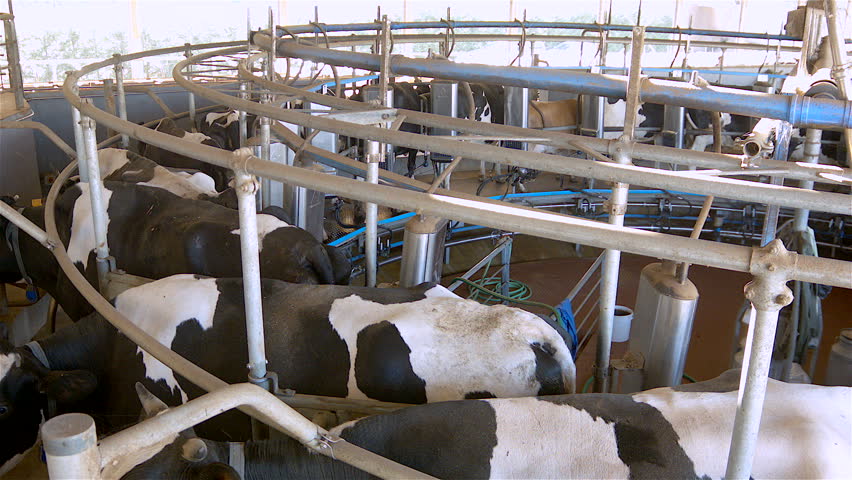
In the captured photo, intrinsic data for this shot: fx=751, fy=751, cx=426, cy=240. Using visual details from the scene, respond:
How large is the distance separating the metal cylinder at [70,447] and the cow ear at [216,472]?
2.11 feet

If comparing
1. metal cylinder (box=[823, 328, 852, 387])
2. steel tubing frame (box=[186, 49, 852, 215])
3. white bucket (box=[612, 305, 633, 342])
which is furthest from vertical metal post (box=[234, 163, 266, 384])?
metal cylinder (box=[823, 328, 852, 387])

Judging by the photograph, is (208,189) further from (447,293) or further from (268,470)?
(268,470)

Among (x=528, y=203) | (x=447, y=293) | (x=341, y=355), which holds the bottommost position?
(x=528, y=203)

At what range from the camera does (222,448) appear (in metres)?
1.93

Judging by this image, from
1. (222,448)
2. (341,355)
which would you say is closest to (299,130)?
(341,355)

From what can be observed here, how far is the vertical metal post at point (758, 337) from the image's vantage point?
1.09m

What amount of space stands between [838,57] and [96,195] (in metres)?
2.39

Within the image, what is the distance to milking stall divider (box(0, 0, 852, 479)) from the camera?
1121 mm

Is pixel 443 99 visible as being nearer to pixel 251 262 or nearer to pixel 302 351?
pixel 302 351

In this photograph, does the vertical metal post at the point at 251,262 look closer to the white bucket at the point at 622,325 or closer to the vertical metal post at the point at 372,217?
the vertical metal post at the point at 372,217

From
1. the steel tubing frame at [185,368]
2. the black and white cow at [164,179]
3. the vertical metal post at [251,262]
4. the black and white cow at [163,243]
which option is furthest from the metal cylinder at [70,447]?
the black and white cow at [164,179]

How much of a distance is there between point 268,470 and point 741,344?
196 centimetres

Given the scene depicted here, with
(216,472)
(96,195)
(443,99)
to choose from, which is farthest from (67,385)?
(443,99)

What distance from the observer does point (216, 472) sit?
1762mm
